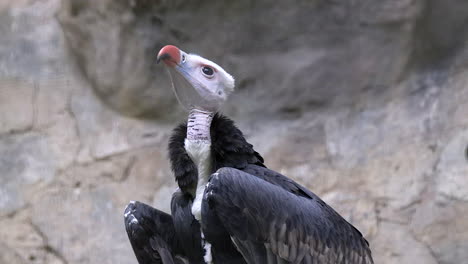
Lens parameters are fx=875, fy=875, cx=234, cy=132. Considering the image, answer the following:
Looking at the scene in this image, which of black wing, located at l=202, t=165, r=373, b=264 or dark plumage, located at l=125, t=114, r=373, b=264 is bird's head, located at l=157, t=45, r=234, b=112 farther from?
black wing, located at l=202, t=165, r=373, b=264

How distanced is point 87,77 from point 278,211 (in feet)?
8.59

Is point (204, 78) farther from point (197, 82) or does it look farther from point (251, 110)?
point (251, 110)

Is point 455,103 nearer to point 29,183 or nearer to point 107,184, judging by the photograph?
point 107,184

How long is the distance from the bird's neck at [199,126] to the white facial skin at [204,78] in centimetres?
3

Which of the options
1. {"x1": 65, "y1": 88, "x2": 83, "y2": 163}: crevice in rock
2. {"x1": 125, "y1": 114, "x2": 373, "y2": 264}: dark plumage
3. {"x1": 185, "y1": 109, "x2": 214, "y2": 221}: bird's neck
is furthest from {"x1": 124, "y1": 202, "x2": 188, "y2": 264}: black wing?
{"x1": 65, "y1": 88, "x2": 83, "y2": 163}: crevice in rock

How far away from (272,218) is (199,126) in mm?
533

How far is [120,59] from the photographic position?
214 inches

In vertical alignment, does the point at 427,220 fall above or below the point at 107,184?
above

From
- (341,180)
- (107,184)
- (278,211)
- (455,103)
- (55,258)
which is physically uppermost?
(455,103)

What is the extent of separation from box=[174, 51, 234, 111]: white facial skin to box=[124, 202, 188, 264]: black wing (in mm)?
502

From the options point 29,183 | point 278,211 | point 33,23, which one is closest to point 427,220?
point 278,211

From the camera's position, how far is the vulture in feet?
10.9

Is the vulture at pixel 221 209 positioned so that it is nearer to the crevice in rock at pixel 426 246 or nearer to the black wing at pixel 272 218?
the black wing at pixel 272 218

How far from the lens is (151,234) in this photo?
145 inches
